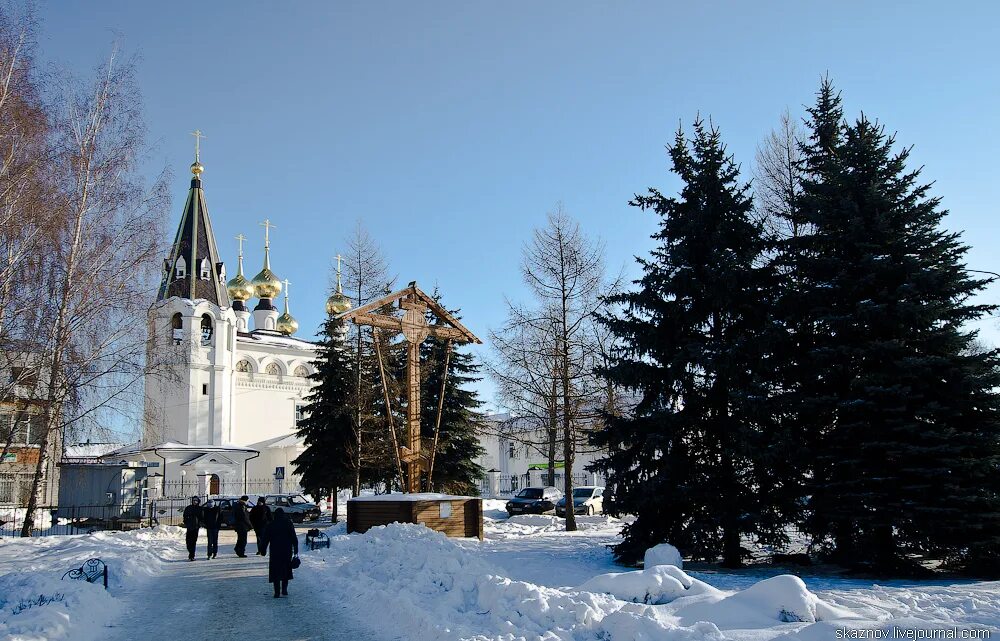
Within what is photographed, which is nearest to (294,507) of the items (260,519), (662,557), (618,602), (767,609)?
(260,519)

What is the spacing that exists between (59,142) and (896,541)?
69.7ft

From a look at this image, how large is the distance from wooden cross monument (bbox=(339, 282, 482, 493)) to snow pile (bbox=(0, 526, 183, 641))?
239 inches

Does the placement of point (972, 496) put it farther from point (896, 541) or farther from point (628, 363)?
point (628, 363)

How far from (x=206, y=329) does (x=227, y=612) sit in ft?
162

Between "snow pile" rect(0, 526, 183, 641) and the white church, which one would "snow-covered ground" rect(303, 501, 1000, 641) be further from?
the white church

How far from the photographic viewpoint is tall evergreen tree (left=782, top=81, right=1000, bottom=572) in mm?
11750

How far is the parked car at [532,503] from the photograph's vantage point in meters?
33.9

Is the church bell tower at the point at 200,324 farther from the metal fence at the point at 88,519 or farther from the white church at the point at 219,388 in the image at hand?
the metal fence at the point at 88,519

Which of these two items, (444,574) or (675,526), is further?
(675,526)

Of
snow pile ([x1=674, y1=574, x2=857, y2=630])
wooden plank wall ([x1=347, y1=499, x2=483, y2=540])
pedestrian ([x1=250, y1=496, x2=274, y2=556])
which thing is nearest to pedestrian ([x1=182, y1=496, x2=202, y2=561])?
pedestrian ([x1=250, y1=496, x2=274, y2=556])

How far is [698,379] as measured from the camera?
1489 cm

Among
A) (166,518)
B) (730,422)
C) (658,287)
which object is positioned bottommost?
(166,518)

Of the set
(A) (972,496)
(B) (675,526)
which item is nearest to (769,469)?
(B) (675,526)

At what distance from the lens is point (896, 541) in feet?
40.3
